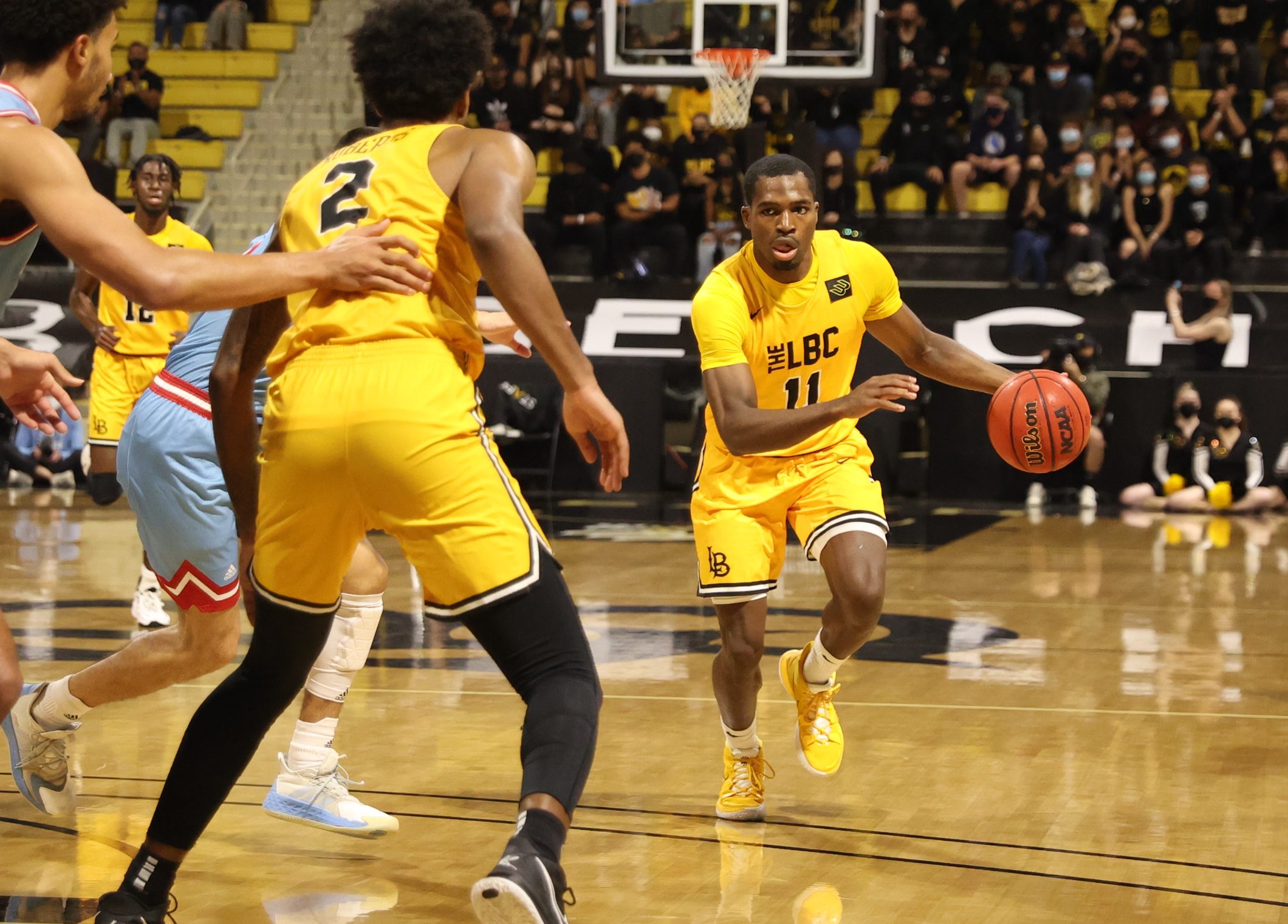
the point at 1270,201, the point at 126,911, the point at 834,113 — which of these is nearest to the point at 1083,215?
the point at 1270,201

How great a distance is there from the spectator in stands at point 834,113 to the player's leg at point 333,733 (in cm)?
1240

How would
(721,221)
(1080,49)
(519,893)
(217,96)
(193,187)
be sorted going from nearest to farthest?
(519,893)
(721,221)
(1080,49)
(193,187)
(217,96)

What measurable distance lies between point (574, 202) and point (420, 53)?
42.1ft

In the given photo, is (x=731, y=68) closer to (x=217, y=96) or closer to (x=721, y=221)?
(x=721, y=221)

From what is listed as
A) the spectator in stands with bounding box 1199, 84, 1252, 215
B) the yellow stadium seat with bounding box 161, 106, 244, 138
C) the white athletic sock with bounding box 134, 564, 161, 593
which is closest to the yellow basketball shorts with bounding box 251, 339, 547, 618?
the white athletic sock with bounding box 134, 564, 161, 593

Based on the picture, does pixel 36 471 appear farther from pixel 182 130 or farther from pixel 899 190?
pixel 899 190

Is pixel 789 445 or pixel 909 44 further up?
pixel 909 44

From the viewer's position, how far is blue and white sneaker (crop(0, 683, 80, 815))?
4441mm

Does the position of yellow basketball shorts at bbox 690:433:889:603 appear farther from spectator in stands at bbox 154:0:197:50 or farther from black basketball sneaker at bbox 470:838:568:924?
spectator in stands at bbox 154:0:197:50

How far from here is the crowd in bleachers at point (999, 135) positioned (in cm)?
1516

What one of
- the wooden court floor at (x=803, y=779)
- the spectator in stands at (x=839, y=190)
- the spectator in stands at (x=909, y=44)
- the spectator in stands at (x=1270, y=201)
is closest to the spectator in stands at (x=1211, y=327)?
the spectator in stands at (x=1270, y=201)

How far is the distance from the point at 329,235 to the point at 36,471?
11832mm

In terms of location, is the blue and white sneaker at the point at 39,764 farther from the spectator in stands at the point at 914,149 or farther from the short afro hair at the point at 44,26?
the spectator in stands at the point at 914,149

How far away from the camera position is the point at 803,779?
516 cm
